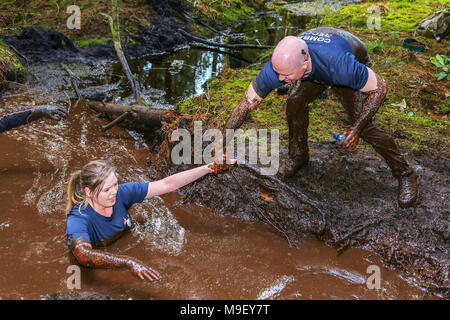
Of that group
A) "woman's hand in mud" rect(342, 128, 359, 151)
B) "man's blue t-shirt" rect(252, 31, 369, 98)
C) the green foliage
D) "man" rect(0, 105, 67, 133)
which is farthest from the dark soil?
the green foliage

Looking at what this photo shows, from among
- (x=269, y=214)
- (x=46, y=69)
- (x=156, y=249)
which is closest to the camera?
(x=156, y=249)

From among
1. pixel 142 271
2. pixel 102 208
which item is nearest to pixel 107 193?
pixel 102 208

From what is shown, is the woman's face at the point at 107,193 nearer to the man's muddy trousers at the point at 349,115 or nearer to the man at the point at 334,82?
the man at the point at 334,82

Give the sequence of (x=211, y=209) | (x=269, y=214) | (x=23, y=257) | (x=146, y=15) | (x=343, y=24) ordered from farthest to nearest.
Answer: (x=146, y=15) < (x=343, y=24) < (x=211, y=209) < (x=269, y=214) < (x=23, y=257)

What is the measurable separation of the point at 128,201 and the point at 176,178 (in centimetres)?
51

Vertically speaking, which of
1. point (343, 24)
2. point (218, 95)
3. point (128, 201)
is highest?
point (343, 24)

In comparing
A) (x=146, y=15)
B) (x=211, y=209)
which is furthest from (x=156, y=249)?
(x=146, y=15)

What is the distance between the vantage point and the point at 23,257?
3.06m

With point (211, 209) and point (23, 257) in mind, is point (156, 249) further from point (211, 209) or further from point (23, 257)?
point (23, 257)

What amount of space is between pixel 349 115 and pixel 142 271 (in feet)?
8.41

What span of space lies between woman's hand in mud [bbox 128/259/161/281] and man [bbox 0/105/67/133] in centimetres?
298

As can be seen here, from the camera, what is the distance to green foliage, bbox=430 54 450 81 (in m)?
6.52

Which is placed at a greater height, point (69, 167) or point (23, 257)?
point (69, 167)

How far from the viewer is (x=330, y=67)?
292cm
